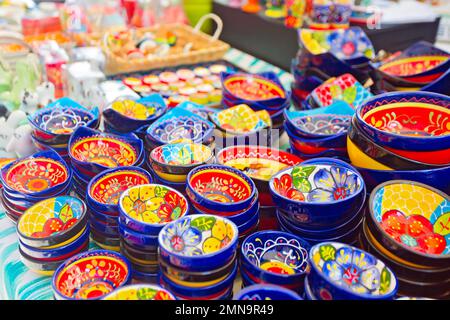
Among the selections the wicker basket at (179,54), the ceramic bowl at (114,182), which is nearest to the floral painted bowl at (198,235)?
the ceramic bowl at (114,182)

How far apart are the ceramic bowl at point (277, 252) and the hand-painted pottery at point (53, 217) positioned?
431mm

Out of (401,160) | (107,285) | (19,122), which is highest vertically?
(401,160)

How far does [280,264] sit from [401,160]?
0.39 metres

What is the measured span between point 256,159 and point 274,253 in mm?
387

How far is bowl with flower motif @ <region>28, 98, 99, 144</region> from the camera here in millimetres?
1558

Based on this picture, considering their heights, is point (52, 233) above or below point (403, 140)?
below

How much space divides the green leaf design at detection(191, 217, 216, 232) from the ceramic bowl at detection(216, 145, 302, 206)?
12.6 inches

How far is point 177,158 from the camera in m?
1.36

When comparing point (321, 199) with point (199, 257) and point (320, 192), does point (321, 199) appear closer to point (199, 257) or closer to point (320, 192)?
point (320, 192)

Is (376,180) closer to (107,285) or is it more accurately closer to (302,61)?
(107,285)

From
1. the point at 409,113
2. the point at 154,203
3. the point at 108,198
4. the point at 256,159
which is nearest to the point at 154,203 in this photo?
the point at 154,203

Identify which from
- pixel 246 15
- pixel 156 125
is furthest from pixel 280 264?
pixel 246 15

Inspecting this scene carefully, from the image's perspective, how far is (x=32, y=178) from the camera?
1.38 m

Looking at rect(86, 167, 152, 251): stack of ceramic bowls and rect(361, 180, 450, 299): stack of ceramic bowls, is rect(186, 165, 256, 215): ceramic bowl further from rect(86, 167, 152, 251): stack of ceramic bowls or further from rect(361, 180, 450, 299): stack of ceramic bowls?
rect(361, 180, 450, 299): stack of ceramic bowls
